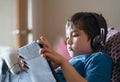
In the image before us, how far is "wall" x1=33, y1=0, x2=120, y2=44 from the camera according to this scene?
167 centimetres

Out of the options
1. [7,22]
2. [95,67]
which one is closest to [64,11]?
[7,22]

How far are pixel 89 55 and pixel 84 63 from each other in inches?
1.7

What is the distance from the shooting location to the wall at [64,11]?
5.47ft

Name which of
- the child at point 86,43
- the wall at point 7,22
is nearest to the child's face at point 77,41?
the child at point 86,43

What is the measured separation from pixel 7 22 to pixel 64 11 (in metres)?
0.52

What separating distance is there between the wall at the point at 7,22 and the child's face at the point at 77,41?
111 centimetres

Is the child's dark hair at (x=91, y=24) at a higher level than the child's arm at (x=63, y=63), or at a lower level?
higher

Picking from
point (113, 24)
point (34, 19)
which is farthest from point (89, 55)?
point (34, 19)

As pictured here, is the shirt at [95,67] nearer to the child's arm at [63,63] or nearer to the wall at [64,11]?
the child's arm at [63,63]

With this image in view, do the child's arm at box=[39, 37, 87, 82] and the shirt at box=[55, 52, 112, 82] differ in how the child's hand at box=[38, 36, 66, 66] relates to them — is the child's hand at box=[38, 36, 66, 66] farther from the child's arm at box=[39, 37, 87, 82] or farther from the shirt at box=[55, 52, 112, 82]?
the shirt at box=[55, 52, 112, 82]

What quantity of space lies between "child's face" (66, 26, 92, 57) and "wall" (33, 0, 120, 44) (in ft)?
2.25

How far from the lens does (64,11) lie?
1.91 meters

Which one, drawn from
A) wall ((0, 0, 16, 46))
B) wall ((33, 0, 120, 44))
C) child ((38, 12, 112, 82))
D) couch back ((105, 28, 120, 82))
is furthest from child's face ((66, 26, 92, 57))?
wall ((0, 0, 16, 46))

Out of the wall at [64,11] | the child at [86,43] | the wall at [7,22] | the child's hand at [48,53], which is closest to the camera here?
the child's hand at [48,53]
